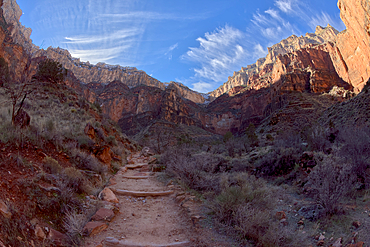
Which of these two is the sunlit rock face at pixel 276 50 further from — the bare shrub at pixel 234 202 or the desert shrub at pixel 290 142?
the bare shrub at pixel 234 202

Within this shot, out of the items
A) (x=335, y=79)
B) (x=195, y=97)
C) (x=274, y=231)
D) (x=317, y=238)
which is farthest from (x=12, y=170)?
(x=195, y=97)

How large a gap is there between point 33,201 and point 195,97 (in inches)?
6539

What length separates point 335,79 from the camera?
66.1 metres

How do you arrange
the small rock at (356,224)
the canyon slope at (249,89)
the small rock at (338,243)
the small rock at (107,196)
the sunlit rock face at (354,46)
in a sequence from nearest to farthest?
the small rock at (338,243) → the small rock at (356,224) → the small rock at (107,196) → the sunlit rock face at (354,46) → the canyon slope at (249,89)

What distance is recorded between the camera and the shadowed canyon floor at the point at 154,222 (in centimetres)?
315

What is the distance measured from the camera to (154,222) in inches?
163

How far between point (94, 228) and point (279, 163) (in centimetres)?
887

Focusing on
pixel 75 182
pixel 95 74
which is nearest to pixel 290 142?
pixel 75 182

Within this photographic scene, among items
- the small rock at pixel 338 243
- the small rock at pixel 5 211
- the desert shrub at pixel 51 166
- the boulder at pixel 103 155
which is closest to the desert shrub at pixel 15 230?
the small rock at pixel 5 211

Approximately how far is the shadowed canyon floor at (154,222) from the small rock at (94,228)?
0.24ft

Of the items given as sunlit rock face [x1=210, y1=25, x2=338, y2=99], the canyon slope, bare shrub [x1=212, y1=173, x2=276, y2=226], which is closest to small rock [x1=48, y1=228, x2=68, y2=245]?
bare shrub [x1=212, y1=173, x2=276, y2=226]

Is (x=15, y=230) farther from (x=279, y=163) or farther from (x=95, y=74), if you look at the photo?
(x=95, y=74)

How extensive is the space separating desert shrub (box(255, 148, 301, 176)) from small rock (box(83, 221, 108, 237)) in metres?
8.25

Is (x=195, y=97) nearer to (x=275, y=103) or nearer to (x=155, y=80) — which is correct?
(x=155, y=80)
